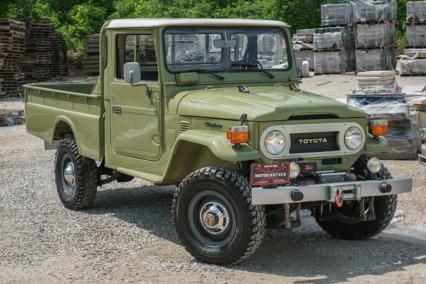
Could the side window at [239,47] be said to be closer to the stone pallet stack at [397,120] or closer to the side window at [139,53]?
the side window at [139,53]

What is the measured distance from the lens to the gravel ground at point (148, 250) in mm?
6438

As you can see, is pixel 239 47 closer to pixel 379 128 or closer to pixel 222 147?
pixel 379 128

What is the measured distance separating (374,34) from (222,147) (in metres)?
17.1

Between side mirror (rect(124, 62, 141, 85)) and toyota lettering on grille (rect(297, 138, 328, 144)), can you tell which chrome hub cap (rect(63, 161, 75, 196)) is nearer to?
side mirror (rect(124, 62, 141, 85))

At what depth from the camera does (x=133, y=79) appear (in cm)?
754

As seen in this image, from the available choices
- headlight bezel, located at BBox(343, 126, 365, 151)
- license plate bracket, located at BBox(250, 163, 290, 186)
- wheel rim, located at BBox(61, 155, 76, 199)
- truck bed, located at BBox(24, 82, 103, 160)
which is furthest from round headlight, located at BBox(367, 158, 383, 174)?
wheel rim, located at BBox(61, 155, 76, 199)

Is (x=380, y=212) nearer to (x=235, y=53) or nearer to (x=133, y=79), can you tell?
(x=235, y=53)

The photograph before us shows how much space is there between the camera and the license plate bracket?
6340 millimetres

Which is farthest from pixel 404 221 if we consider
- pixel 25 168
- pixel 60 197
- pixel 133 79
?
pixel 25 168

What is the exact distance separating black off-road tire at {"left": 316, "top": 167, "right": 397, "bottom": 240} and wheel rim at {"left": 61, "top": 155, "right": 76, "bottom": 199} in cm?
296

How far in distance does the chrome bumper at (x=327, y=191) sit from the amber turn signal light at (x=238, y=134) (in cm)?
41

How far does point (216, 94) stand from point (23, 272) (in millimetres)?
2315

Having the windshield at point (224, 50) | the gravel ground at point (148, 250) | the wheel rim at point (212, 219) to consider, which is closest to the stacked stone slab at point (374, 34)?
the gravel ground at point (148, 250)

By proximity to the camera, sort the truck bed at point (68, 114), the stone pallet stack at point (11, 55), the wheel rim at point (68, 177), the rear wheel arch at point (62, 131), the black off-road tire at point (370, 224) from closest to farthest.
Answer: the black off-road tire at point (370, 224), the truck bed at point (68, 114), the wheel rim at point (68, 177), the rear wheel arch at point (62, 131), the stone pallet stack at point (11, 55)
